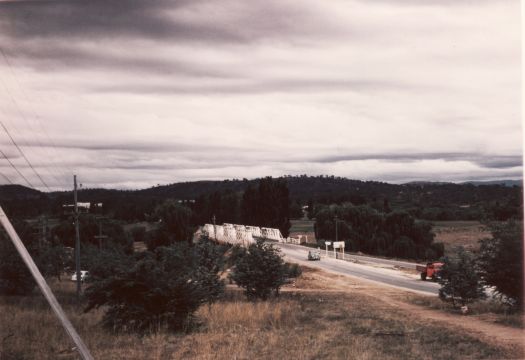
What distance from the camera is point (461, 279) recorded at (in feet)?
70.8

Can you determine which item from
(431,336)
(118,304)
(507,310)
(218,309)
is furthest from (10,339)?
(507,310)

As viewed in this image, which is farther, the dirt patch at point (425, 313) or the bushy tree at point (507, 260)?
the bushy tree at point (507, 260)

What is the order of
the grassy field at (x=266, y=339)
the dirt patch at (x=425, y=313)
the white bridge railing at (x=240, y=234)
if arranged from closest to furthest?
the grassy field at (x=266, y=339), the dirt patch at (x=425, y=313), the white bridge railing at (x=240, y=234)

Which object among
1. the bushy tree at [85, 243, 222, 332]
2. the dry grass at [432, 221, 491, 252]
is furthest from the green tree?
the dry grass at [432, 221, 491, 252]

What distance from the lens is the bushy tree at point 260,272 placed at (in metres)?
26.9

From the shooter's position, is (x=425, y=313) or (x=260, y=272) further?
(x=260, y=272)

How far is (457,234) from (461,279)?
288ft

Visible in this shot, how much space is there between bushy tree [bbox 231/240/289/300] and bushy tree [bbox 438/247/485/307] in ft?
27.2

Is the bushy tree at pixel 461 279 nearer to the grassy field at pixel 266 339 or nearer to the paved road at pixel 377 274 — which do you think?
the grassy field at pixel 266 339

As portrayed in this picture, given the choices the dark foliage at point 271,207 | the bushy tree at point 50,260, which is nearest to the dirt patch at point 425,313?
the bushy tree at point 50,260

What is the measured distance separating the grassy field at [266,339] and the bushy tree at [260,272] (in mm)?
6082

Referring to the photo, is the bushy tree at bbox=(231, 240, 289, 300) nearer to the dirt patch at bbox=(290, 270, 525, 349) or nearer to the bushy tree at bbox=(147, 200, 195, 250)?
the dirt patch at bbox=(290, 270, 525, 349)

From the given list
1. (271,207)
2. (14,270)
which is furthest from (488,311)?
(271,207)

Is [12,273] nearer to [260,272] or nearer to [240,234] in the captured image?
[260,272]
